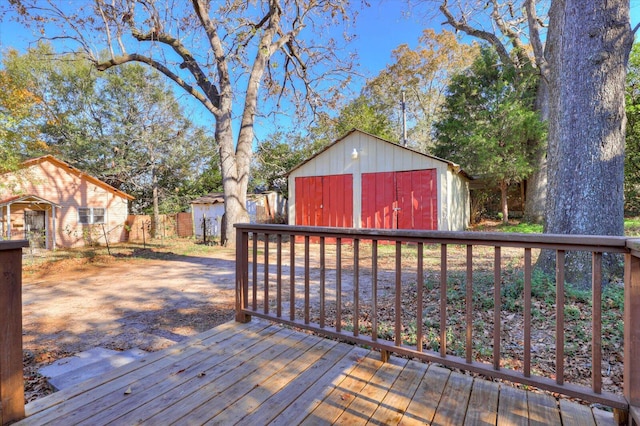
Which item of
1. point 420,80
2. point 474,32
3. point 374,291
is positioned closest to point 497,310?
point 374,291

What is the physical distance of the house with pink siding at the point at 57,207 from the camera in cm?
1028

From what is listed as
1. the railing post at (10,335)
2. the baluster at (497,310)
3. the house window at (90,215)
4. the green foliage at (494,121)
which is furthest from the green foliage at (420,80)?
the railing post at (10,335)

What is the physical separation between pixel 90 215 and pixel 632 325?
52.8ft

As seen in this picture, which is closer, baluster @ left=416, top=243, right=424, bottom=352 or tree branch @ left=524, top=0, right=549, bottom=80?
baluster @ left=416, top=243, right=424, bottom=352

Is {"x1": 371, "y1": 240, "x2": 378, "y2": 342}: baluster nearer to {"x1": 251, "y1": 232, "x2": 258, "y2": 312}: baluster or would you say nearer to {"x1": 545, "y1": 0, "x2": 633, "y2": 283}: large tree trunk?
{"x1": 251, "y1": 232, "x2": 258, "y2": 312}: baluster

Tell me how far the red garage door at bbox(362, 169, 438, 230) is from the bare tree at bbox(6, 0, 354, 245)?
3.36 metres

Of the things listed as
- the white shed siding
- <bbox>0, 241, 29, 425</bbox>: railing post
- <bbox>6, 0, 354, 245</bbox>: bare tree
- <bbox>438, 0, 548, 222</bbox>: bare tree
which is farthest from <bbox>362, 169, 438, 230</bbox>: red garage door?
the white shed siding

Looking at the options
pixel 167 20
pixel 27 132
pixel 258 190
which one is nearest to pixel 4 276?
pixel 167 20

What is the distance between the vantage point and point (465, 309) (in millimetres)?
2668

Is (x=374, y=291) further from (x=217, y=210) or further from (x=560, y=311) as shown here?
(x=217, y=210)

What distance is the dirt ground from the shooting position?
9.04 ft

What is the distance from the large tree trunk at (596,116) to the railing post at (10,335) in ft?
14.0

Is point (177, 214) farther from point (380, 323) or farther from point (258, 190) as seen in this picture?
point (380, 323)

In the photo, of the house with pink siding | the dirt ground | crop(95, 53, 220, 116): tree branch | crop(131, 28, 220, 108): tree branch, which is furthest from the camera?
the house with pink siding
